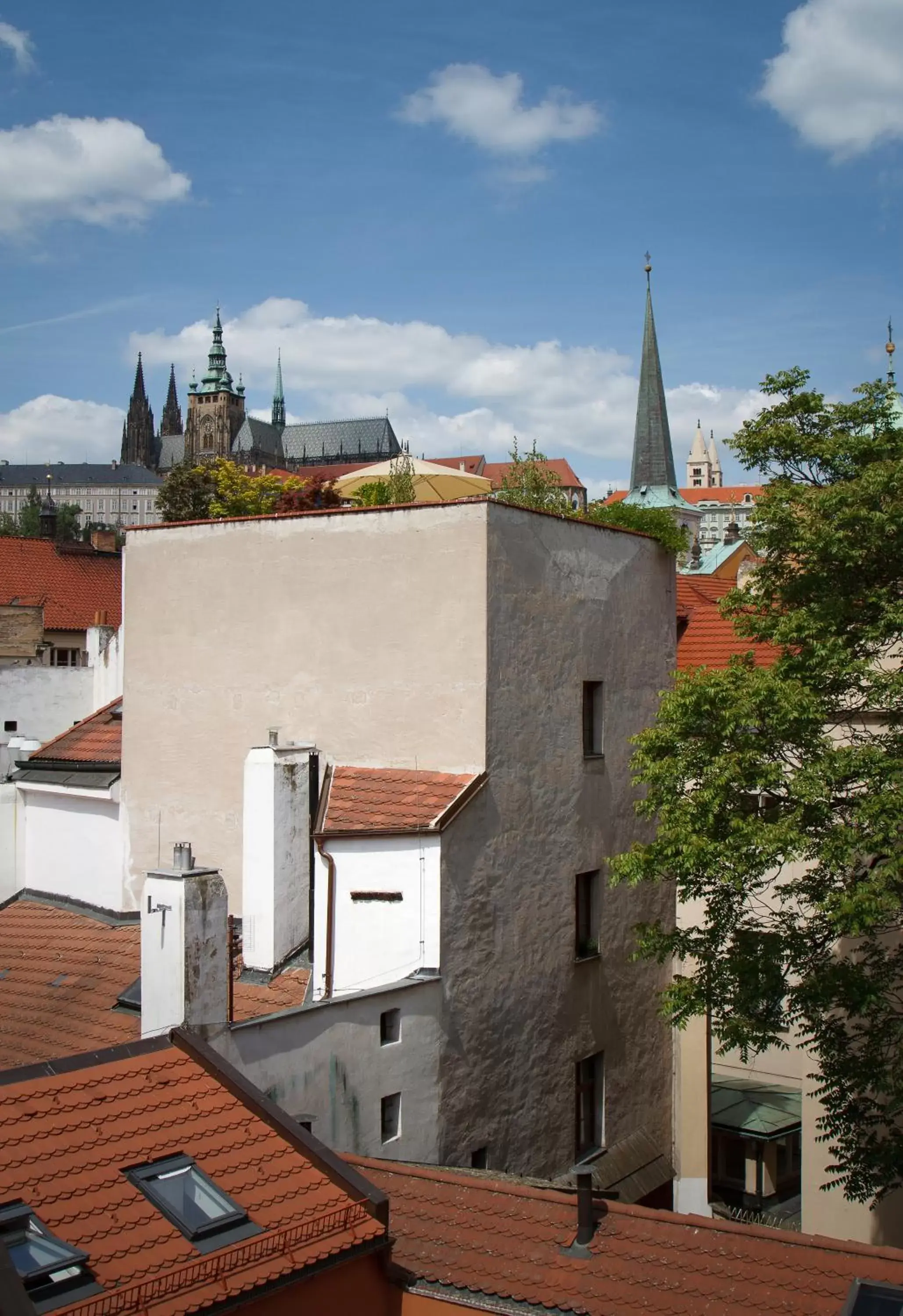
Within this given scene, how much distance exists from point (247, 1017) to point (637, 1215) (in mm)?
5632

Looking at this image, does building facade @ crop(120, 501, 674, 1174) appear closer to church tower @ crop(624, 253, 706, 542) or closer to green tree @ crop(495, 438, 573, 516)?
green tree @ crop(495, 438, 573, 516)

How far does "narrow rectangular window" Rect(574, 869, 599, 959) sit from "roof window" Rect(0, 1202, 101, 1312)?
10.3 meters

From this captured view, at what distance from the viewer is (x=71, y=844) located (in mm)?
19750

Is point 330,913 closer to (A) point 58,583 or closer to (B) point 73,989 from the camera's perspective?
(B) point 73,989

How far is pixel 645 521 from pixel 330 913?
58.3 feet

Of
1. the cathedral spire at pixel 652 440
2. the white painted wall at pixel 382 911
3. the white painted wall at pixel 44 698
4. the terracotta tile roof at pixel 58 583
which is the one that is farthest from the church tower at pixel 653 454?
the white painted wall at pixel 382 911

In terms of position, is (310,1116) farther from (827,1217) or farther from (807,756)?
(827,1217)

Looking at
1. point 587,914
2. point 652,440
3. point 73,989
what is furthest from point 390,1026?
point 652,440

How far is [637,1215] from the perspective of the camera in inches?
389

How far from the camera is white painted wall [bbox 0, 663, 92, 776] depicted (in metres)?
27.9

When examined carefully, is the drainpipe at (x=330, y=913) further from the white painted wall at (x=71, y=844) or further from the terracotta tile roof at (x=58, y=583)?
the terracotta tile roof at (x=58, y=583)

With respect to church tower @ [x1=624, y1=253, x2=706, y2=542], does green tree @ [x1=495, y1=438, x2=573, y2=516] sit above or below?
below

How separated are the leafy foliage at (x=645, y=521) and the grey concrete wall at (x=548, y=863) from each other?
267mm

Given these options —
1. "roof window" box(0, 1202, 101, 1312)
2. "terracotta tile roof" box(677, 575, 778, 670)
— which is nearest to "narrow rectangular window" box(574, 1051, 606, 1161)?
"terracotta tile roof" box(677, 575, 778, 670)
